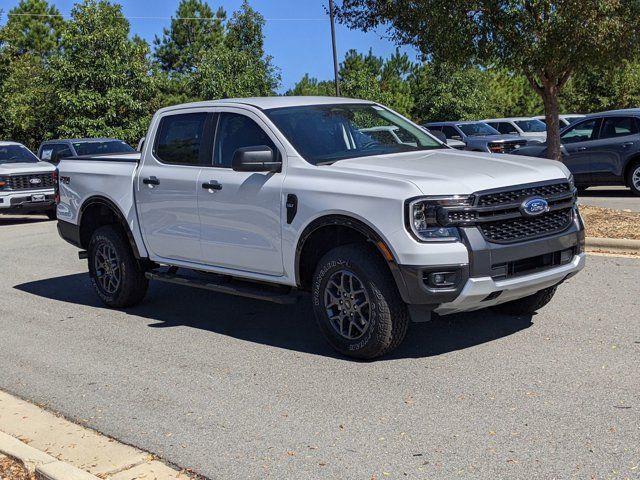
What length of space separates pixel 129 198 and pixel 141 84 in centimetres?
2498

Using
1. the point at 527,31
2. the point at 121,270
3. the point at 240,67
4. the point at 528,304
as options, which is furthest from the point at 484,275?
the point at 240,67

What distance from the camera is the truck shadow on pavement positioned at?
7.24 m

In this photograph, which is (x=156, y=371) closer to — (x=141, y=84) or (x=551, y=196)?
(x=551, y=196)

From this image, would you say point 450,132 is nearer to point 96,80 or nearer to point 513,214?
point 96,80

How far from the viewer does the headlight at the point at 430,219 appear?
6.20 meters

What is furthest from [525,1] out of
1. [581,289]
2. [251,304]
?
[251,304]

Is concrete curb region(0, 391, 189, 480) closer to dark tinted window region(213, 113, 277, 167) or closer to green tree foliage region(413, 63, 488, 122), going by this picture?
dark tinted window region(213, 113, 277, 167)

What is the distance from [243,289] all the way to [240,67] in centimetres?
2589

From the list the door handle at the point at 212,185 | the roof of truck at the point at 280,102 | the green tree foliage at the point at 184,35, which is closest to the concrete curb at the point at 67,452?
the door handle at the point at 212,185

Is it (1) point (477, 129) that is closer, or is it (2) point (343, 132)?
(2) point (343, 132)

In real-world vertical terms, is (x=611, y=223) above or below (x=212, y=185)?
below

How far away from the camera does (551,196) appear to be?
22.2 feet

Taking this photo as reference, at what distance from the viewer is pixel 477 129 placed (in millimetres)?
27297

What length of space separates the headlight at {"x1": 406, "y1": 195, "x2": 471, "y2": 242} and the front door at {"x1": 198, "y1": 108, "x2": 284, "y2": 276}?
4.18 feet
